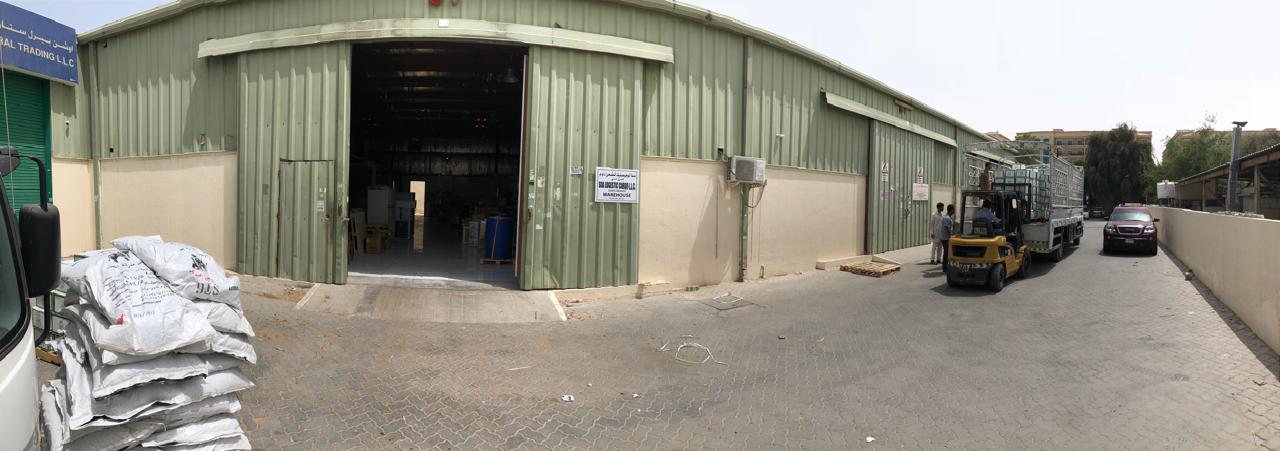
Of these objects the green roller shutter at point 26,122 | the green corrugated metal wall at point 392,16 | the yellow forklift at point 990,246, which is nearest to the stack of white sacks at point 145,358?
the green corrugated metal wall at point 392,16

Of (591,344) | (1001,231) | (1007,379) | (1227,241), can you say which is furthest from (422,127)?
(1227,241)

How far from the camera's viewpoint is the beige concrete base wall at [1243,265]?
6629 millimetres

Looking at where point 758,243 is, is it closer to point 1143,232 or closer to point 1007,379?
point 1007,379

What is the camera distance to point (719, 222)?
37.6ft

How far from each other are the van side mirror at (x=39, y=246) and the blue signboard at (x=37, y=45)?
12129 millimetres

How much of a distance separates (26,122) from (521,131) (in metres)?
10.3

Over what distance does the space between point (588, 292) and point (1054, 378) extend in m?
6.49

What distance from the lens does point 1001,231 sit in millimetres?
11328

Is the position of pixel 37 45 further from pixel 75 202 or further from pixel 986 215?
pixel 986 215

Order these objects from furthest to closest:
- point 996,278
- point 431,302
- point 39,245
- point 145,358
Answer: point 996,278 → point 431,302 → point 145,358 → point 39,245

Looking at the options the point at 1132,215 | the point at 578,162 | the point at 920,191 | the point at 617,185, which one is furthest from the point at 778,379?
the point at 1132,215

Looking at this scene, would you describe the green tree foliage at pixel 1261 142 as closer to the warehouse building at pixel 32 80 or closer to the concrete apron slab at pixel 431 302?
the concrete apron slab at pixel 431 302

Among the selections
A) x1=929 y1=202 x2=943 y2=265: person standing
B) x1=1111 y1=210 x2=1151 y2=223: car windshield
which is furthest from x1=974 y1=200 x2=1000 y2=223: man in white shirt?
x1=1111 y1=210 x2=1151 y2=223: car windshield

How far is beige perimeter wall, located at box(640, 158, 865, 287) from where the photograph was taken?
10516mm
